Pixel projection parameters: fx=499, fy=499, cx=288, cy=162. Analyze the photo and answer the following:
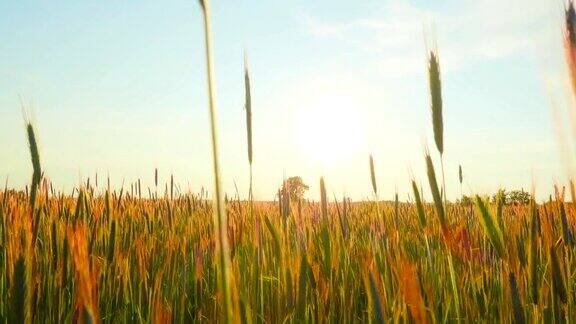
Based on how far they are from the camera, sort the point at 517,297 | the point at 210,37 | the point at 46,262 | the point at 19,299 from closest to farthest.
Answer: the point at 210,37
the point at 19,299
the point at 517,297
the point at 46,262

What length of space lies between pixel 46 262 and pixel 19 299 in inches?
35.3

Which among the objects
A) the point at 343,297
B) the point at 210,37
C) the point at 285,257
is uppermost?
the point at 210,37

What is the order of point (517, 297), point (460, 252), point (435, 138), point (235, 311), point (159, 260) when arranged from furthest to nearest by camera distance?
1. point (159, 260)
2. point (460, 252)
3. point (435, 138)
4. point (517, 297)
5. point (235, 311)

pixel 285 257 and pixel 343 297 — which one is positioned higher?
pixel 285 257

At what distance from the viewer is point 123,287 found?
1.37 meters

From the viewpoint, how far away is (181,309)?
1.21 meters

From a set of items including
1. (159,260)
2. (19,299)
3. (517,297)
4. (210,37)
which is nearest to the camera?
(210,37)

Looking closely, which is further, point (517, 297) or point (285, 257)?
point (285, 257)

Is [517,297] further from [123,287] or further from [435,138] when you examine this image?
[123,287]

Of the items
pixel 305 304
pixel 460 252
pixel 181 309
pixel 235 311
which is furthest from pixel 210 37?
pixel 460 252

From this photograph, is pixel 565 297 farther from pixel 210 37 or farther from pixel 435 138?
pixel 210 37

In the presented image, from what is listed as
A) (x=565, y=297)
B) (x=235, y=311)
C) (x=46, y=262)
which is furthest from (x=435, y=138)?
(x=46, y=262)

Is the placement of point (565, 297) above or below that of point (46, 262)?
Answer: below

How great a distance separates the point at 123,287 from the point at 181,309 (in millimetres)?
255
